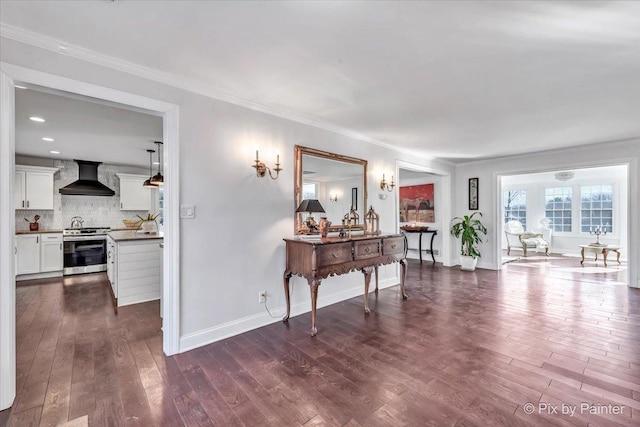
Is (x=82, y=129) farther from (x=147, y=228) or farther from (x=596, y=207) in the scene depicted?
(x=596, y=207)

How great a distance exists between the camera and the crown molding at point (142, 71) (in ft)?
5.91

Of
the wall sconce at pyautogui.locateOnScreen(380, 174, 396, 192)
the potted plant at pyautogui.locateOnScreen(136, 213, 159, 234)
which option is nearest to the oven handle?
the potted plant at pyautogui.locateOnScreen(136, 213, 159, 234)

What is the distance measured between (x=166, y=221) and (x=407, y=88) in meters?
2.47

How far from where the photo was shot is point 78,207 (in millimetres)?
5902

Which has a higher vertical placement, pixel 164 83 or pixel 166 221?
pixel 164 83

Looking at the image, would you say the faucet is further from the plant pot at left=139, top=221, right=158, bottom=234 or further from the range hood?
the plant pot at left=139, top=221, right=158, bottom=234

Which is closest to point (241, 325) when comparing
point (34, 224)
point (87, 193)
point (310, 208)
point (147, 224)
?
point (310, 208)

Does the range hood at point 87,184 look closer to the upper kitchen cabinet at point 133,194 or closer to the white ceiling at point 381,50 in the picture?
the upper kitchen cabinet at point 133,194

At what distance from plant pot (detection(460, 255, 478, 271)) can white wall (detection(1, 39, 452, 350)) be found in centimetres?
408

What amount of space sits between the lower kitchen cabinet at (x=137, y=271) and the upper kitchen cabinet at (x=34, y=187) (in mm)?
2995

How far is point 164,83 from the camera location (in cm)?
237

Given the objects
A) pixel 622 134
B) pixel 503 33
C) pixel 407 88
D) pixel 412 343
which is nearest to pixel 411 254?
pixel 622 134

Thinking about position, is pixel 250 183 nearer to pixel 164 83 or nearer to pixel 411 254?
pixel 164 83

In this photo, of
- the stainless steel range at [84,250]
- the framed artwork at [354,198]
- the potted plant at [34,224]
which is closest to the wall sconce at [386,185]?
the framed artwork at [354,198]
